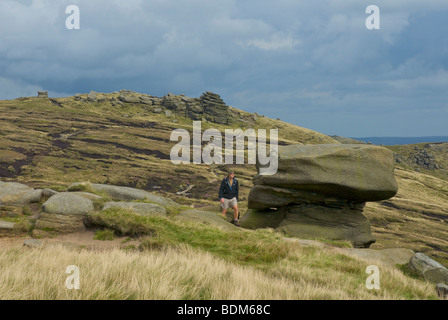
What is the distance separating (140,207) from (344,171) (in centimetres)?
1244

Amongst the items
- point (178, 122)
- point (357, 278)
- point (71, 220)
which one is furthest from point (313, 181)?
point (178, 122)

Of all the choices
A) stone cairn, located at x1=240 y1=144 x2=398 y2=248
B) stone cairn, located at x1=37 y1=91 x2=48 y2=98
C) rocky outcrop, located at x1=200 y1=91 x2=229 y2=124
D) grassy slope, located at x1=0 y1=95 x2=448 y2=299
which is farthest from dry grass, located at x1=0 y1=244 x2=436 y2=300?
stone cairn, located at x1=37 y1=91 x2=48 y2=98

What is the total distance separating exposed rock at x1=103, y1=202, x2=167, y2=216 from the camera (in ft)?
52.6

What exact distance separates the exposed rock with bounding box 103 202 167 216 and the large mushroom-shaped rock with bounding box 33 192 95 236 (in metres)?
1.01

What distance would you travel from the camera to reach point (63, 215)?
14.9 metres

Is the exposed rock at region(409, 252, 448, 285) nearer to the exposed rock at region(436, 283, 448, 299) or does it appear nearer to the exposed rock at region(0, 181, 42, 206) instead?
the exposed rock at region(436, 283, 448, 299)

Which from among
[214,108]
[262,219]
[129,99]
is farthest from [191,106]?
[262,219]

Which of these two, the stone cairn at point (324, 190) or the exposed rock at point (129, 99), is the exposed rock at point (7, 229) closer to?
the stone cairn at point (324, 190)

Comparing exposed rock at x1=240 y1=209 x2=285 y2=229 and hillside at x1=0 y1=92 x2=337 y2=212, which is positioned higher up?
hillside at x1=0 y1=92 x2=337 y2=212

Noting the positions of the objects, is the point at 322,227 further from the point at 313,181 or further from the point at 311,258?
the point at 311,258

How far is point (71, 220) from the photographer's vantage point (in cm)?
1487

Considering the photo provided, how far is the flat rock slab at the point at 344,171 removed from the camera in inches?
772

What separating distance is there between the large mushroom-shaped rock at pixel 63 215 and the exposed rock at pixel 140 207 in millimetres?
1009

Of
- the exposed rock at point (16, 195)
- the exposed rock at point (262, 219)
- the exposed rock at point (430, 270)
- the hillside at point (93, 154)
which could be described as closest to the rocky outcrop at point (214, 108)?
the hillside at point (93, 154)
